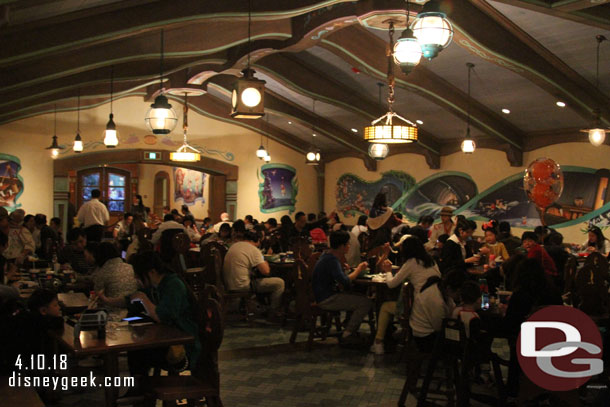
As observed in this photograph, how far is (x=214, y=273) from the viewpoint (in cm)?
830

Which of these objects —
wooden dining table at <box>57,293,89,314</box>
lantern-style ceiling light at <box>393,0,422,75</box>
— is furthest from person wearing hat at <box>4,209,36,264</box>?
lantern-style ceiling light at <box>393,0,422,75</box>

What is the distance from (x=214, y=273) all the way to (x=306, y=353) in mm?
2015

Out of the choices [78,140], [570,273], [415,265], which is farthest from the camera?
[78,140]

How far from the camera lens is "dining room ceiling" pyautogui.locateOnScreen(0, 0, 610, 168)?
7000 millimetres

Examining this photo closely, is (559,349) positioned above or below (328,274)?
below

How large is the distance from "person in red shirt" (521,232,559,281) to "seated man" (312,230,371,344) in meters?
1.86

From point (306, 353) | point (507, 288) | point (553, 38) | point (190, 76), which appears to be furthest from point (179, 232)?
point (553, 38)

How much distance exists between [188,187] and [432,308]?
16541mm

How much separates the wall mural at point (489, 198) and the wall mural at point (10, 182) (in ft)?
27.4

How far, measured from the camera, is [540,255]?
270 inches

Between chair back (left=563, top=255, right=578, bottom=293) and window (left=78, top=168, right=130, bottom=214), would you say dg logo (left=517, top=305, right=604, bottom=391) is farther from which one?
window (left=78, top=168, right=130, bottom=214)

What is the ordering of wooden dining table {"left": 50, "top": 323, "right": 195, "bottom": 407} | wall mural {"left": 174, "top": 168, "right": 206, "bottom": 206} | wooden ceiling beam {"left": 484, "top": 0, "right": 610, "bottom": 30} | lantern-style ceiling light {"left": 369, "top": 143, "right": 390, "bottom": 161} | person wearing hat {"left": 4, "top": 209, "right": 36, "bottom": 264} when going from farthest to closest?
wall mural {"left": 174, "top": 168, "right": 206, "bottom": 206}
lantern-style ceiling light {"left": 369, "top": 143, "right": 390, "bottom": 161}
person wearing hat {"left": 4, "top": 209, "right": 36, "bottom": 264}
wooden ceiling beam {"left": 484, "top": 0, "right": 610, "bottom": 30}
wooden dining table {"left": 50, "top": 323, "right": 195, "bottom": 407}

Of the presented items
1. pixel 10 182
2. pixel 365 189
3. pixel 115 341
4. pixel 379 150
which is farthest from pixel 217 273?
pixel 365 189

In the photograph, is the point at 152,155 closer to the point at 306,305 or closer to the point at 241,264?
the point at 241,264
